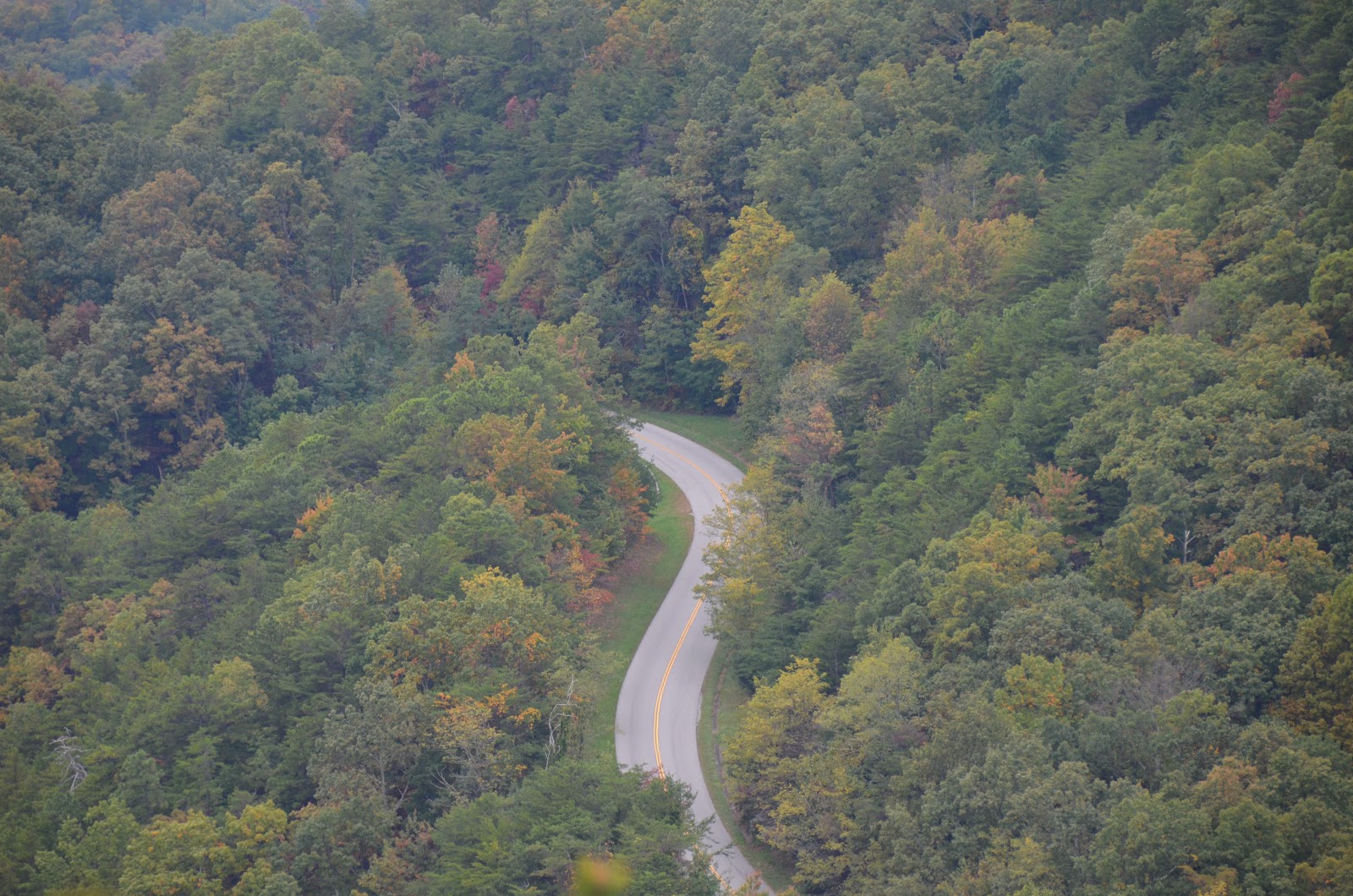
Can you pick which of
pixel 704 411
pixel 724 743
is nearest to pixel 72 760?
pixel 724 743

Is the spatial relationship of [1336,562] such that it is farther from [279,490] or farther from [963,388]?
[279,490]

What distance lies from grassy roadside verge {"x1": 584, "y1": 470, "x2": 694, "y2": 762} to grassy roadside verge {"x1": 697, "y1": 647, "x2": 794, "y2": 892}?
332cm

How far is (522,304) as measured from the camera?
255 ft

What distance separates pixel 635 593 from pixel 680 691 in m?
8.06

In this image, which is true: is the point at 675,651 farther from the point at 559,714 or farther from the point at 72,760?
the point at 72,760

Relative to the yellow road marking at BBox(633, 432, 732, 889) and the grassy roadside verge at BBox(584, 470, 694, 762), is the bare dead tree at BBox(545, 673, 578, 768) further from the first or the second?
the yellow road marking at BBox(633, 432, 732, 889)

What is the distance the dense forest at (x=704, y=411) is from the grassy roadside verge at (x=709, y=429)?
55.8 inches

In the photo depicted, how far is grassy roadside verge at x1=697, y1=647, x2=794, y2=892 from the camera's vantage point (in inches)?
1516

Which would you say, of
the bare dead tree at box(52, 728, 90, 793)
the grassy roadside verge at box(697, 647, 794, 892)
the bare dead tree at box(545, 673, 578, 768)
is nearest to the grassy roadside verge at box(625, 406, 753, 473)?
the grassy roadside verge at box(697, 647, 794, 892)

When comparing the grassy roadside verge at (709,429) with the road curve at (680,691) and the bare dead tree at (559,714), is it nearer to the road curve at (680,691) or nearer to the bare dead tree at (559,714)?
the road curve at (680,691)

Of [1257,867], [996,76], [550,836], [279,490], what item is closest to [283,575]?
[279,490]

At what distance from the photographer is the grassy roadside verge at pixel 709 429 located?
218 feet

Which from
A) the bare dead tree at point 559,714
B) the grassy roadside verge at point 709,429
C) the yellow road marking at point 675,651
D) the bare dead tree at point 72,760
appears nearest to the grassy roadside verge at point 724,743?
the yellow road marking at point 675,651

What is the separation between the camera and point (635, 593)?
181ft
